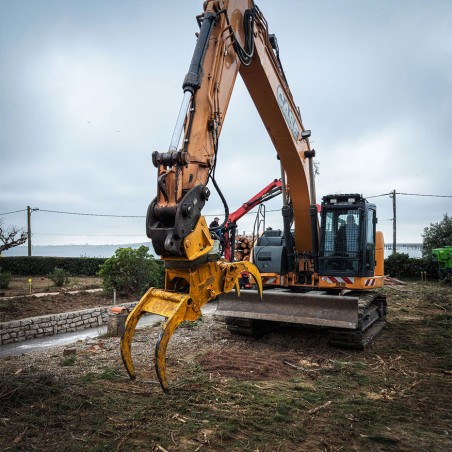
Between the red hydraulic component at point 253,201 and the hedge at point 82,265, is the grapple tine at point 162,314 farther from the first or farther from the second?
the hedge at point 82,265

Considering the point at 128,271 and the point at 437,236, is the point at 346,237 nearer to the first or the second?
the point at 128,271

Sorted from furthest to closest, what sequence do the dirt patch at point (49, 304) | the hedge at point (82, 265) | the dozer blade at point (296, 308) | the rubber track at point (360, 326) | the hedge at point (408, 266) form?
the hedge at point (82, 265)
the hedge at point (408, 266)
the dirt patch at point (49, 304)
the rubber track at point (360, 326)
the dozer blade at point (296, 308)

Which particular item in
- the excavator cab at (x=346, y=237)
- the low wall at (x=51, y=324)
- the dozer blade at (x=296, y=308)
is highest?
the excavator cab at (x=346, y=237)

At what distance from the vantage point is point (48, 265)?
77.7ft

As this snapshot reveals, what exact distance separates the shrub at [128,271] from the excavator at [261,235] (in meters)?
4.74

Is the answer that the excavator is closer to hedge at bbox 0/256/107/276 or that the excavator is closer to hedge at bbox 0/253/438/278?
hedge at bbox 0/253/438/278

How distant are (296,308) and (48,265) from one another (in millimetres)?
19856

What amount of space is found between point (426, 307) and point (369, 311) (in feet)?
19.2

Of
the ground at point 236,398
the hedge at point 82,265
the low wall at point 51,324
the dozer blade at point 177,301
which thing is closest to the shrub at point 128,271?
the low wall at point 51,324

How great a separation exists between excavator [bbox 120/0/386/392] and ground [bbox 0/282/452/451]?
635 millimetres

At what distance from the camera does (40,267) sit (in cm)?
2381

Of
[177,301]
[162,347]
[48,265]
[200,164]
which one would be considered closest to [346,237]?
[200,164]

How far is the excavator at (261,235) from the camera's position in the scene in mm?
3838

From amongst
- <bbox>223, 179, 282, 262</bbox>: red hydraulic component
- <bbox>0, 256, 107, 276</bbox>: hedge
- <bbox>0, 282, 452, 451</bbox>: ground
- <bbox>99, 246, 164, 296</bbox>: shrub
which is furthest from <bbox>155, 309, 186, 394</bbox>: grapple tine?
<bbox>0, 256, 107, 276</bbox>: hedge
